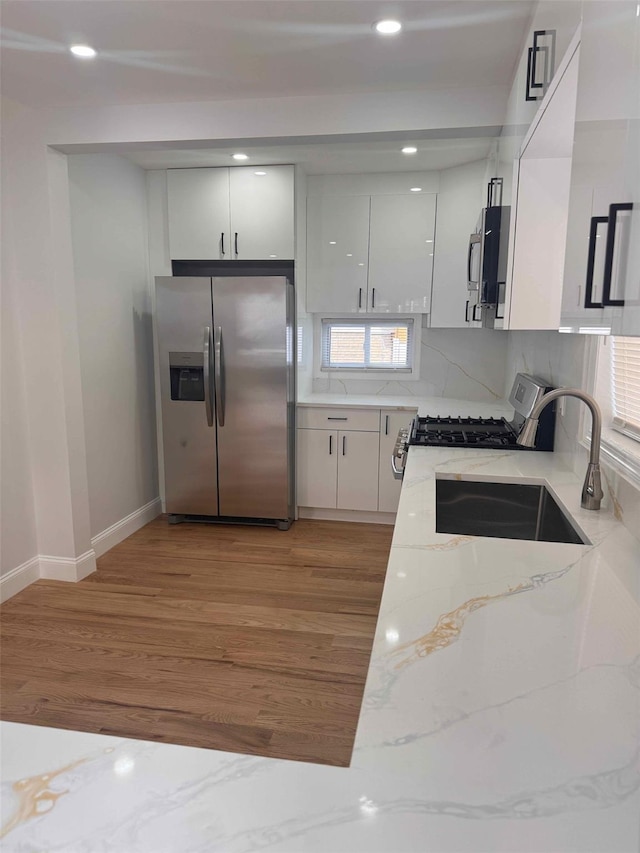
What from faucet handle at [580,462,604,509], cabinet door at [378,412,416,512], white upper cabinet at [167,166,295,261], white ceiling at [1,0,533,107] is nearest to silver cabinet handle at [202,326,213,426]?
white upper cabinet at [167,166,295,261]

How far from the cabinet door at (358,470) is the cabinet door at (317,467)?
53 millimetres

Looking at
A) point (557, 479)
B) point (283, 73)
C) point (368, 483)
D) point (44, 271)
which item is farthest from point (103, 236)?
point (557, 479)

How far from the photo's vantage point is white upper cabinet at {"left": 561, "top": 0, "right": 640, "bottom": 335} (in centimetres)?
73

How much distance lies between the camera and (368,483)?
405 cm

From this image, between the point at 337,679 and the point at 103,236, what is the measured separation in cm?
300

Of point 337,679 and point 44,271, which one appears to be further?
point 44,271

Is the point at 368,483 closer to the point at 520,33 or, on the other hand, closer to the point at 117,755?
the point at 520,33

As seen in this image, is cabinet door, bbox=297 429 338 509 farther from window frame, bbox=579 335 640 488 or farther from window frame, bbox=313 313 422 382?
window frame, bbox=579 335 640 488

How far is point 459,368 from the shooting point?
434 cm

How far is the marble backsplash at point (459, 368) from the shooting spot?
4.26 meters

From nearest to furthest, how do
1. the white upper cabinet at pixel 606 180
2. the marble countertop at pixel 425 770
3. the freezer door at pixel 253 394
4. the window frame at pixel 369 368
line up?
the marble countertop at pixel 425 770 < the white upper cabinet at pixel 606 180 < the freezer door at pixel 253 394 < the window frame at pixel 369 368

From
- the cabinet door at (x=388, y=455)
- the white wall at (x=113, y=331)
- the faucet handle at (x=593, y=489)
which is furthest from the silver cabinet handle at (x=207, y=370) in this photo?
the faucet handle at (x=593, y=489)

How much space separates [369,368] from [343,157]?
1.61 m

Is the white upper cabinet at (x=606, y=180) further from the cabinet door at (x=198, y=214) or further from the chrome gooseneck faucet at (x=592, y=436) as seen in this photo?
the cabinet door at (x=198, y=214)
